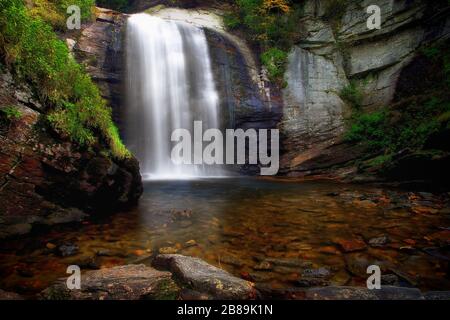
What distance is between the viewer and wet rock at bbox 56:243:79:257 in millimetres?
3341

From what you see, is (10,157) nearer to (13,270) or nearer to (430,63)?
(13,270)

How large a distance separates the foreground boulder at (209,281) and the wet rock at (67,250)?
51.7 inches

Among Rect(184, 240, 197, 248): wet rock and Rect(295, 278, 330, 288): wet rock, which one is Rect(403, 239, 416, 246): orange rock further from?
Rect(184, 240, 197, 248): wet rock

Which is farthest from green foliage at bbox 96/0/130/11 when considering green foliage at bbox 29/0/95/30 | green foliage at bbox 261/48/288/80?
green foliage at bbox 261/48/288/80

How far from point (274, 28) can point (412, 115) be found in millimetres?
7419

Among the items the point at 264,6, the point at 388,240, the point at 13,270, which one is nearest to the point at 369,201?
the point at 388,240

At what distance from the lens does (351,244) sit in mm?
3812

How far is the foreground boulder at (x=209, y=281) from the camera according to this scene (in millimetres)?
2305

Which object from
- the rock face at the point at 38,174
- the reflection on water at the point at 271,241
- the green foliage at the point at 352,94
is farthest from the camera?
the green foliage at the point at 352,94

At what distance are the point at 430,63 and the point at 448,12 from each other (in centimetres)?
172

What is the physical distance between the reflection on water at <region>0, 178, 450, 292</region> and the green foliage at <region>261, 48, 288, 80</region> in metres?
A: 8.26

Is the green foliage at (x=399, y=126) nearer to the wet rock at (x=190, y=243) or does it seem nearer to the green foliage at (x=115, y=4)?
the wet rock at (x=190, y=243)

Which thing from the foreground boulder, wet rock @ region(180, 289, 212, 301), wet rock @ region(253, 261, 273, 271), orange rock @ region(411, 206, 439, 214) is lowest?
wet rock @ region(253, 261, 273, 271)

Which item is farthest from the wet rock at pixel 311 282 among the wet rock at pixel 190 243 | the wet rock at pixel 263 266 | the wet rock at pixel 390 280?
the wet rock at pixel 190 243
